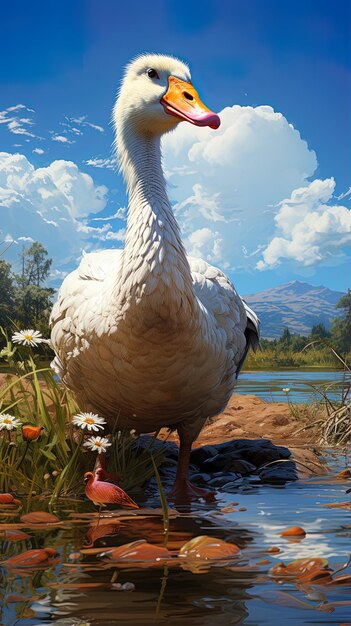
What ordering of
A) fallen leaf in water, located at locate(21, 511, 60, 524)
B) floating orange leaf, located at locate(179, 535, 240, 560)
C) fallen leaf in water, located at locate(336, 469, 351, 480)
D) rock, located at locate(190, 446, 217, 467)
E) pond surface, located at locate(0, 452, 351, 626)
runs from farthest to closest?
1. rock, located at locate(190, 446, 217, 467)
2. fallen leaf in water, located at locate(336, 469, 351, 480)
3. fallen leaf in water, located at locate(21, 511, 60, 524)
4. floating orange leaf, located at locate(179, 535, 240, 560)
5. pond surface, located at locate(0, 452, 351, 626)

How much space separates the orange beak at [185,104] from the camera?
153 inches

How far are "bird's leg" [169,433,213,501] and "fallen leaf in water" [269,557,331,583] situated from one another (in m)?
1.72

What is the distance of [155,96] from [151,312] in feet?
3.98

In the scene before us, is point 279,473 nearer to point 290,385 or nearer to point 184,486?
point 184,486

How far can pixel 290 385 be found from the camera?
9.52 meters

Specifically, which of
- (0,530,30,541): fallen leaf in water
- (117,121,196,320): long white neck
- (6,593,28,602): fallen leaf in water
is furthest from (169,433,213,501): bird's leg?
(6,593,28,602): fallen leaf in water

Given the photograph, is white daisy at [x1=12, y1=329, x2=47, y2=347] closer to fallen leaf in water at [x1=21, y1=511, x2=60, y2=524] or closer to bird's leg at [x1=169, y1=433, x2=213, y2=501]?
fallen leaf in water at [x1=21, y1=511, x2=60, y2=524]

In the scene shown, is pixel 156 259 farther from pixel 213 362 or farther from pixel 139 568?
pixel 139 568

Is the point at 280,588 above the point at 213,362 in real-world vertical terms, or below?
below

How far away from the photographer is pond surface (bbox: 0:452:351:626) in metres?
2.11

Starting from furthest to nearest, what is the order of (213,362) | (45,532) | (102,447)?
(213,362)
(102,447)
(45,532)

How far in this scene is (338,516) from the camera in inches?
138

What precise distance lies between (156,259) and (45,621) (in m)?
2.04

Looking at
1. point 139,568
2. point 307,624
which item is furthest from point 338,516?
point 307,624
